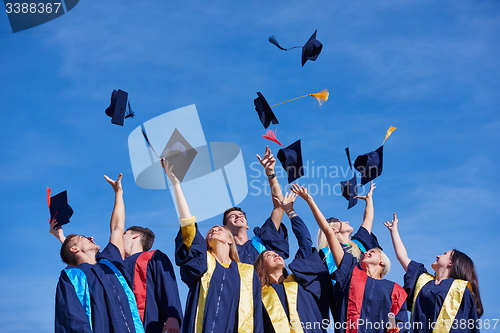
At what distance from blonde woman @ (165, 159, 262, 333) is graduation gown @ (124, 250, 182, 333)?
14.7 inches

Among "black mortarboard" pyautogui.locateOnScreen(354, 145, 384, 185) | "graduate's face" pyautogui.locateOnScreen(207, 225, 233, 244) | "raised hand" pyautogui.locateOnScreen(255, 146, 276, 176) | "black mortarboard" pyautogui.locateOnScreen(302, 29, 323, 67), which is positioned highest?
"black mortarboard" pyautogui.locateOnScreen(302, 29, 323, 67)

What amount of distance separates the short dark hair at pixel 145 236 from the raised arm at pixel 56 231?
33.2 inches

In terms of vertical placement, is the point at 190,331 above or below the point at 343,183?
below

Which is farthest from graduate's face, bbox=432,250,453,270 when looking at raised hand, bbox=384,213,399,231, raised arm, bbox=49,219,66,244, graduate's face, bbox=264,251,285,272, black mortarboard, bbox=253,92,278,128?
raised arm, bbox=49,219,66,244

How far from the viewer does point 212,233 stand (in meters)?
6.38

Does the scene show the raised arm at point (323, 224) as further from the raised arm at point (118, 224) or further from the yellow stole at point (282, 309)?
the raised arm at point (118, 224)

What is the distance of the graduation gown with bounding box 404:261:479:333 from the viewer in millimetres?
6414

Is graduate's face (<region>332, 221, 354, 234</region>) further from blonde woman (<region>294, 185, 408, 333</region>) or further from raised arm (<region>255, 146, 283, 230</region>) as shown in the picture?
blonde woman (<region>294, 185, 408, 333</region>)

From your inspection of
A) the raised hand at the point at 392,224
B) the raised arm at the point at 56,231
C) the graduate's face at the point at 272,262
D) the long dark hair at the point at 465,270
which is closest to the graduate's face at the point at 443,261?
the long dark hair at the point at 465,270

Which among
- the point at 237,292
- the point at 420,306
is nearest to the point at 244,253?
the point at 237,292

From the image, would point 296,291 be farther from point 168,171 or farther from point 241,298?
point 168,171

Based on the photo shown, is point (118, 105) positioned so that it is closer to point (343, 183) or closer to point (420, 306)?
point (343, 183)

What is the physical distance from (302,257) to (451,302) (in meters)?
1.47

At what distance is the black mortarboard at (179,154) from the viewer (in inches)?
252
